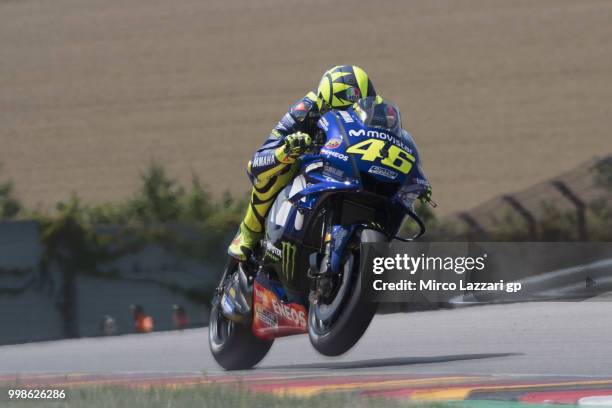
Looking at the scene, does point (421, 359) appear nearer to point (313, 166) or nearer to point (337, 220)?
point (337, 220)

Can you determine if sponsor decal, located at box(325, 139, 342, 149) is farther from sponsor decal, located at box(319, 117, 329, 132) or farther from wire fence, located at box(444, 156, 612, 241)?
wire fence, located at box(444, 156, 612, 241)

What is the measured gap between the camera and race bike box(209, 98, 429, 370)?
600cm

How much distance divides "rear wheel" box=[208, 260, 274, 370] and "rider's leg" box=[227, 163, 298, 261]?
328mm

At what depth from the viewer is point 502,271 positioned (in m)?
6.04

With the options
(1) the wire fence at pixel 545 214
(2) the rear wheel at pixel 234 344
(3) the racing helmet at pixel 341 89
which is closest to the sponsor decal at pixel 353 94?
(3) the racing helmet at pixel 341 89

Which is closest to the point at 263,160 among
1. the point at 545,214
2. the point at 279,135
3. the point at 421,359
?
the point at 279,135

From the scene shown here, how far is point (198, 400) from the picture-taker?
197 inches

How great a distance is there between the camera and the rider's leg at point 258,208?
6.79 metres

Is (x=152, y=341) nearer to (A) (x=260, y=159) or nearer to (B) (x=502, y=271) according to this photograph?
(A) (x=260, y=159)

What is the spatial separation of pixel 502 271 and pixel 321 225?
38.1 inches

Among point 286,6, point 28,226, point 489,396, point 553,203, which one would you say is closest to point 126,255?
point 28,226

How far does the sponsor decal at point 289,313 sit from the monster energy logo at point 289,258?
175 mm

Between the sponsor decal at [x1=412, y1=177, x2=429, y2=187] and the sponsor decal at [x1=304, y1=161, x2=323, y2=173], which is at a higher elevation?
the sponsor decal at [x1=304, y1=161, x2=323, y2=173]

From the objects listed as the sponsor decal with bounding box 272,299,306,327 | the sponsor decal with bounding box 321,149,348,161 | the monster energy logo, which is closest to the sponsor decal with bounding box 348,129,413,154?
the sponsor decal with bounding box 321,149,348,161
